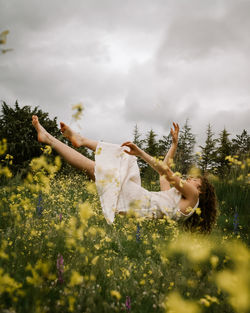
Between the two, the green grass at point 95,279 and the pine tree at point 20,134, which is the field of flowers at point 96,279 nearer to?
the green grass at point 95,279

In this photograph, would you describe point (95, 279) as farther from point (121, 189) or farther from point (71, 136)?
point (71, 136)

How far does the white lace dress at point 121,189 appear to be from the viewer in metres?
2.93

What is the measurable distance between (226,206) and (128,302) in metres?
3.99

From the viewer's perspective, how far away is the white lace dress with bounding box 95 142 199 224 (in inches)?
115

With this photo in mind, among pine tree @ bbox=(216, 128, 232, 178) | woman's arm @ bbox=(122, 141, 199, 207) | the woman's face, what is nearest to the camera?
woman's arm @ bbox=(122, 141, 199, 207)

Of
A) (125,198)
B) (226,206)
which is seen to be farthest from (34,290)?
(226,206)

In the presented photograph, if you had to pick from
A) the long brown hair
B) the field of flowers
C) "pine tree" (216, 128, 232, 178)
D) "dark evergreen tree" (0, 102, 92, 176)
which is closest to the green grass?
the field of flowers

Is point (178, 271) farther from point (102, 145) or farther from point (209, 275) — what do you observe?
point (102, 145)

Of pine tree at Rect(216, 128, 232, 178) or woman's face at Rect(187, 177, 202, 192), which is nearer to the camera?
woman's face at Rect(187, 177, 202, 192)

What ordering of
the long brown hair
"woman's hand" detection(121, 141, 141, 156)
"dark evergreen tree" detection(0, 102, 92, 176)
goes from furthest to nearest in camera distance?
"dark evergreen tree" detection(0, 102, 92, 176) → the long brown hair → "woman's hand" detection(121, 141, 141, 156)

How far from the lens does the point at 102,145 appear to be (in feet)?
10.4

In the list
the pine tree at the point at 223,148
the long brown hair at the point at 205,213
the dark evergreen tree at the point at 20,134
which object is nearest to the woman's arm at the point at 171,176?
the long brown hair at the point at 205,213

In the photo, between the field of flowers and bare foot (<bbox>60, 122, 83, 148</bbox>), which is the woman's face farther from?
bare foot (<bbox>60, 122, 83, 148</bbox>)

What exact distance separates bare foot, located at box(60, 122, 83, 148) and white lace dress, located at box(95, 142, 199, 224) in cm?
28
